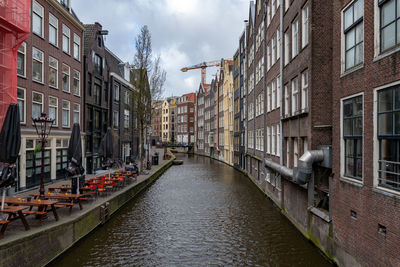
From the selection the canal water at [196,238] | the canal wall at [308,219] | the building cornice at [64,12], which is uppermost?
the building cornice at [64,12]

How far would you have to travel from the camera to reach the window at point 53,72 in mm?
20578

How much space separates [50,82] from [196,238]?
15360mm

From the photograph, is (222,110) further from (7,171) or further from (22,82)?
(7,171)

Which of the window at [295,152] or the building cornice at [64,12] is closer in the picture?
the window at [295,152]

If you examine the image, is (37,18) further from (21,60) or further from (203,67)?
(203,67)

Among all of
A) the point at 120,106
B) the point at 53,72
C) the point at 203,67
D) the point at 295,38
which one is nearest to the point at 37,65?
the point at 53,72

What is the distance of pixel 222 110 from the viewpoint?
181 ft

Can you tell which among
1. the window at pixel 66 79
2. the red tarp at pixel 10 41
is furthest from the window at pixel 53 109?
the red tarp at pixel 10 41

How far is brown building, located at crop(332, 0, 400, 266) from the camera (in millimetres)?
6641

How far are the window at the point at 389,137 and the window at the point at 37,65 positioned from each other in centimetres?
1882

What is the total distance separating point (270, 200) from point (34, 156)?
15.2m

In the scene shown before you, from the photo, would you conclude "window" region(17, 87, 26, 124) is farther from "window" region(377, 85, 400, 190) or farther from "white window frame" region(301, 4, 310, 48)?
"window" region(377, 85, 400, 190)

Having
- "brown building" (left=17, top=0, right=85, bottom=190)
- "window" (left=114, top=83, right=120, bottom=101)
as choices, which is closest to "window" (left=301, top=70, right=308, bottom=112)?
"brown building" (left=17, top=0, right=85, bottom=190)

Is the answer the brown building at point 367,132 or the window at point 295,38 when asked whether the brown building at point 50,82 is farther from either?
the brown building at point 367,132
